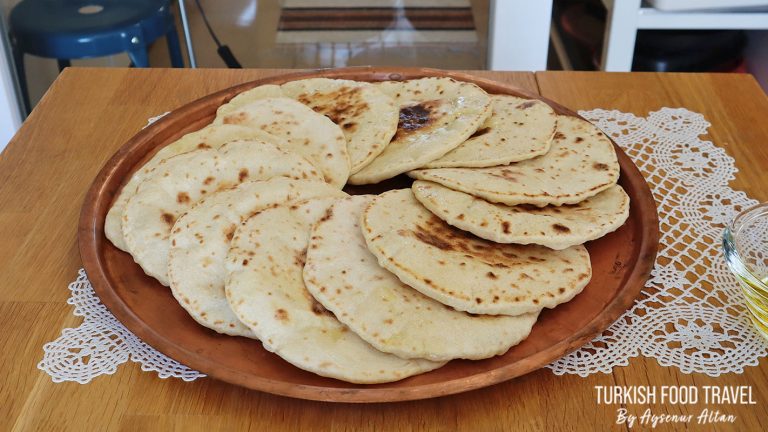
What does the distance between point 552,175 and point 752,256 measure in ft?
1.19

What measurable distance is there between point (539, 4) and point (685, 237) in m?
1.36

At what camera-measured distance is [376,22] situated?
286 cm

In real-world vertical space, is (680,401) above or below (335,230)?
below

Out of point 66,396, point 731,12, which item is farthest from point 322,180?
point 731,12

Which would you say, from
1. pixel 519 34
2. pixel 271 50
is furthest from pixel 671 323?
pixel 271 50

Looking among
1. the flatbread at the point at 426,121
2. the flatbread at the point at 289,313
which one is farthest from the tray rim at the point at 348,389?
the flatbread at the point at 426,121

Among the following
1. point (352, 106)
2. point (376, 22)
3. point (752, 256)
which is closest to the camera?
point (752, 256)

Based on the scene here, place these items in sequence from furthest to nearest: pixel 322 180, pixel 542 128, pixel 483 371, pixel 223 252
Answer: pixel 542 128 < pixel 322 180 < pixel 223 252 < pixel 483 371

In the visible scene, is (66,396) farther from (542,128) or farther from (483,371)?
(542,128)

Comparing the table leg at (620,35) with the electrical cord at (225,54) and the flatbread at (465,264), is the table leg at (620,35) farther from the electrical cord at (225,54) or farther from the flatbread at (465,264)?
the flatbread at (465,264)

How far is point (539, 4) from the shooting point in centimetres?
256

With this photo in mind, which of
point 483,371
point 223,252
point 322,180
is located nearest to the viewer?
point 483,371

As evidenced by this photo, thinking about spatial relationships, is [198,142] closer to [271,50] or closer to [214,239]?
[214,239]

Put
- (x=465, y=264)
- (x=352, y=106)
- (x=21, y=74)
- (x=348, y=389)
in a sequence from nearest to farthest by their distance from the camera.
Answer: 1. (x=348, y=389)
2. (x=465, y=264)
3. (x=352, y=106)
4. (x=21, y=74)
